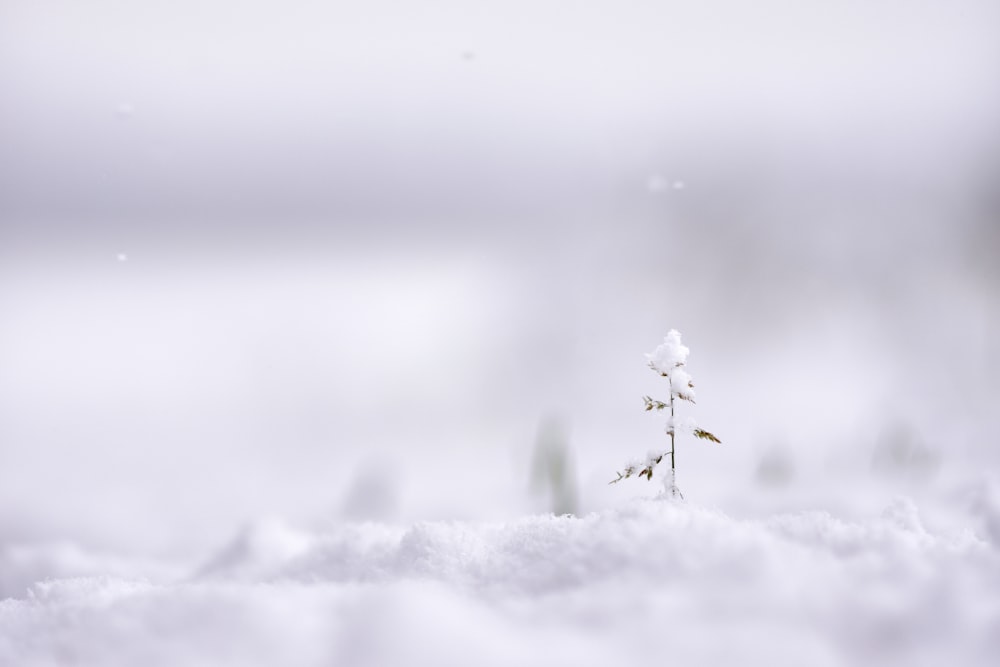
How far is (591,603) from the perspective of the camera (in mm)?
3098

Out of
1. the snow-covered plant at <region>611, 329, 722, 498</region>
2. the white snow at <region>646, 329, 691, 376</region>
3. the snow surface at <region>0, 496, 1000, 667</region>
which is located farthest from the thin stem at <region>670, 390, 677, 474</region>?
the snow surface at <region>0, 496, 1000, 667</region>

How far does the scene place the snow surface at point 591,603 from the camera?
2.80m

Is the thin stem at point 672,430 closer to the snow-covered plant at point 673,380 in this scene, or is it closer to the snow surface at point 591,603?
the snow-covered plant at point 673,380

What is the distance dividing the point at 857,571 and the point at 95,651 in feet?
11.2

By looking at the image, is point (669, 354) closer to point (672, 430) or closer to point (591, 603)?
point (672, 430)

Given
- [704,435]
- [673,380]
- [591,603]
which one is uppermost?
[673,380]

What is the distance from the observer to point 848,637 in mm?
2797

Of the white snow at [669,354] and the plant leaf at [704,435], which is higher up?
the white snow at [669,354]

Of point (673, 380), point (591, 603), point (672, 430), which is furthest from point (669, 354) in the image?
point (591, 603)

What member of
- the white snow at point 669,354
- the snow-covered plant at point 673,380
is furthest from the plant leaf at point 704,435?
the white snow at point 669,354

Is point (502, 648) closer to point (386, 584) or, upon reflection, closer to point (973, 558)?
point (386, 584)

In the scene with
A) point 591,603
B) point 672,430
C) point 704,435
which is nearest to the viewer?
point 591,603

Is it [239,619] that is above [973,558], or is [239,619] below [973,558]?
below

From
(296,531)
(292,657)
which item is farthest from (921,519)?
(296,531)
